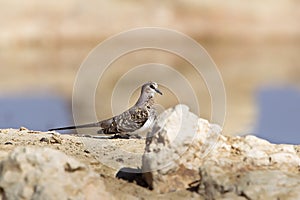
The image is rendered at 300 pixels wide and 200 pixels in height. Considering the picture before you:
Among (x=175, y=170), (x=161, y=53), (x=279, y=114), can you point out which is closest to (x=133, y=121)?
(x=175, y=170)

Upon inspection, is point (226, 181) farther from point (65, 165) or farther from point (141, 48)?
point (141, 48)

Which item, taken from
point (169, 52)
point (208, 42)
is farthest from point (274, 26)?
point (169, 52)

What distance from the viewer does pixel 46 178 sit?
5207mm

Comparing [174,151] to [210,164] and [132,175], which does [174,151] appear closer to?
[210,164]

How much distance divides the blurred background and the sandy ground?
20.9ft

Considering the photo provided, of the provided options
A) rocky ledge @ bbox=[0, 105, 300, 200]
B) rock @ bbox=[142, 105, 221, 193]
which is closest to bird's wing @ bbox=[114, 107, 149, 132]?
rocky ledge @ bbox=[0, 105, 300, 200]

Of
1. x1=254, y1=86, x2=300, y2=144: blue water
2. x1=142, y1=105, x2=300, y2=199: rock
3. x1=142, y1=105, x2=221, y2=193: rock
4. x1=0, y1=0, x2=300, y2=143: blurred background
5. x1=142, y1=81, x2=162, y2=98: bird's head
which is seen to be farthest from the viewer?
x1=0, y1=0, x2=300, y2=143: blurred background

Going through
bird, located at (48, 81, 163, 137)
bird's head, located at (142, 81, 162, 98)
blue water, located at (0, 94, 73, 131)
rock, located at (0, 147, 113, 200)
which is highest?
blue water, located at (0, 94, 73, 131)

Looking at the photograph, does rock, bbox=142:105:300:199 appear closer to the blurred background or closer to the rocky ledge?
the rocky ledge

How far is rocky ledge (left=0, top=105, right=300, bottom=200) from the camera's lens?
5.24 metres

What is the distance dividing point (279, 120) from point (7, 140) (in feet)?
31.1

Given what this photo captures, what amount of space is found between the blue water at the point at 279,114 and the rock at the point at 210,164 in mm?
6844

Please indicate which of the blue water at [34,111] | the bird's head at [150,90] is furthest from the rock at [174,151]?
the blue water at [34,111]

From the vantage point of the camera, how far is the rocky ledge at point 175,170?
524 cm
